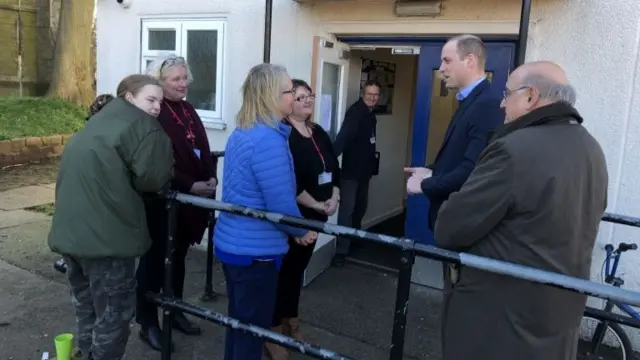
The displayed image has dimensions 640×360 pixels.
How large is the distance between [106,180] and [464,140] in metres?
1.78

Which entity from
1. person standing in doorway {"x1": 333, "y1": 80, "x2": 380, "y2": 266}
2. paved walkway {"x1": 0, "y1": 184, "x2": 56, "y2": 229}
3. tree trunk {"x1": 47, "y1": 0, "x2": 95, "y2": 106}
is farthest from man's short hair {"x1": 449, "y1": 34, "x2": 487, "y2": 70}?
tree trunk {"x1": 47, "y1": 0, "x2": 95, "y2": 106}

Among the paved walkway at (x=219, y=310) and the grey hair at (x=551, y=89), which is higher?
the grey hair at (x=551, y=89)

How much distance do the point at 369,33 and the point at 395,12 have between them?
345 millimetres

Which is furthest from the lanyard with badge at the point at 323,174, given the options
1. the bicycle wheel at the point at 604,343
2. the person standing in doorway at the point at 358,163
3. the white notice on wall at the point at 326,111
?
the bicycle wheel at the point at 604,343

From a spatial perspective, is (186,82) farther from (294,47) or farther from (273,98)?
(294,47)

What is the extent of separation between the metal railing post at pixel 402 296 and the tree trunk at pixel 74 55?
11903mm

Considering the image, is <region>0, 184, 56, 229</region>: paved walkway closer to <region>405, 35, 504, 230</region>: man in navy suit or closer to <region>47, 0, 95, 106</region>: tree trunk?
<region>47, 0, 95, 106</region>: tree trunk

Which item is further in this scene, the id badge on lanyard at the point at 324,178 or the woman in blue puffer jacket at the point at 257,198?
the id badge on lanyard at the point at 324,178

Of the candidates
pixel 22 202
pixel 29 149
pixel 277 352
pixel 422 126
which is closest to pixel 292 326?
pixel 277 352

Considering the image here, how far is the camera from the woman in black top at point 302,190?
3.35 meters

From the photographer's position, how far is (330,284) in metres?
4.95

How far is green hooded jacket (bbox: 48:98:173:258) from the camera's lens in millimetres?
2604

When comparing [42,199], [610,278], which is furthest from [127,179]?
[42,199]

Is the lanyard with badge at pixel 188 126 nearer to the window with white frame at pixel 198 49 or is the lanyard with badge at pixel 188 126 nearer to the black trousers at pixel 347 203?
the window with white frame at pixel 198 49
